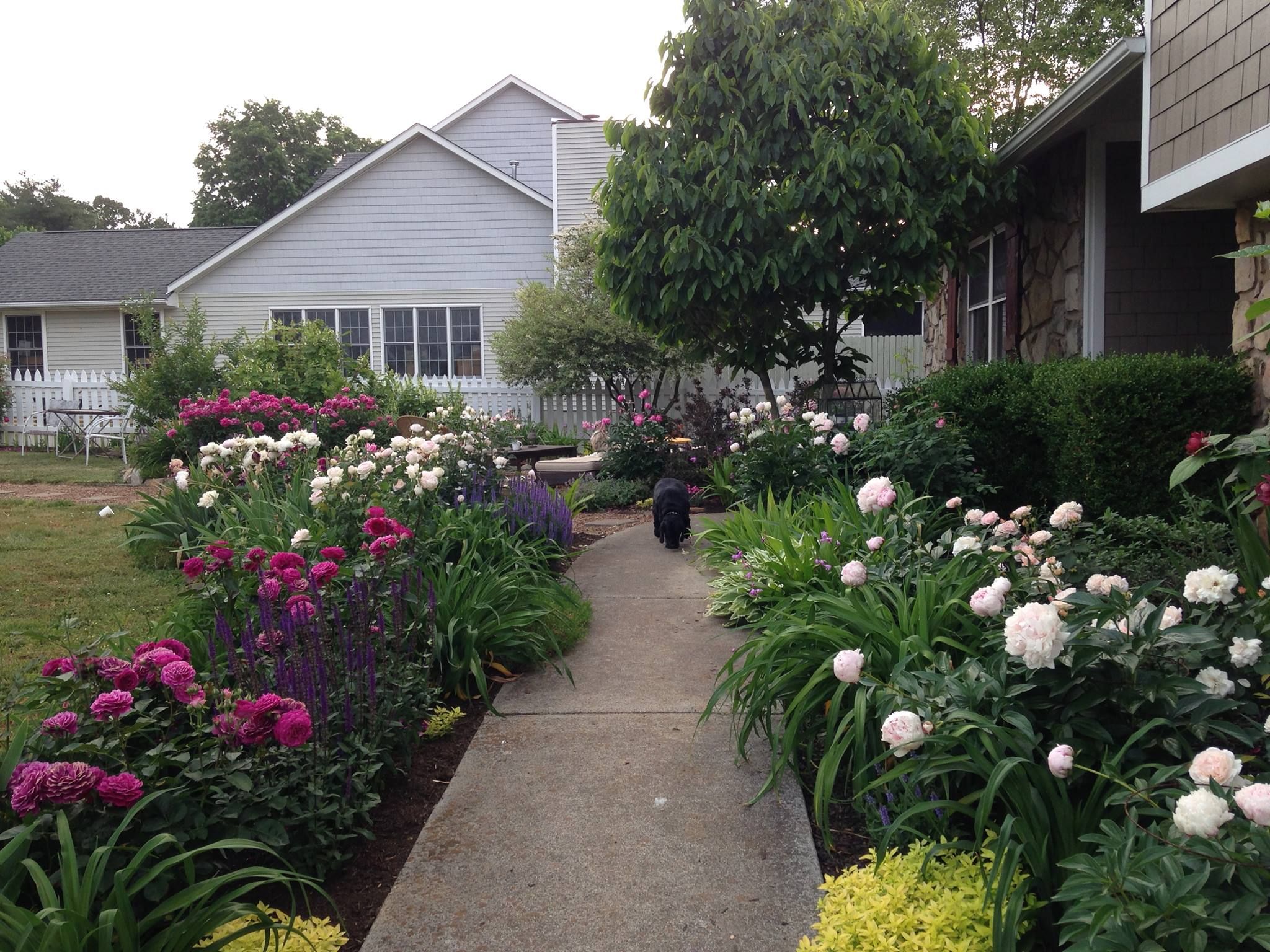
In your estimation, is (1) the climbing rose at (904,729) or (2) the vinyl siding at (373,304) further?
(2) the vinyl siding at (373,304)

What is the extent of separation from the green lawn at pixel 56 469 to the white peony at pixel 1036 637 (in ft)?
38.4

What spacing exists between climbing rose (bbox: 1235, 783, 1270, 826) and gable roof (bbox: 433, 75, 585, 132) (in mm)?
21396

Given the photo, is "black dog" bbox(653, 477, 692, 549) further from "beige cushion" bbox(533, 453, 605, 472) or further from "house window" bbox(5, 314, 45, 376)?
"house window" bbox(5, 314, 45, 376)

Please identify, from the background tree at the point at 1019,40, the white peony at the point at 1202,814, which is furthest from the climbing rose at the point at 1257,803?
the background tree at the point at 1019,40

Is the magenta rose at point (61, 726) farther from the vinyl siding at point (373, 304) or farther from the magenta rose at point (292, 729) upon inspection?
the vinyl siding at point (373, 304)

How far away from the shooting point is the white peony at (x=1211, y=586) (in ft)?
7.97

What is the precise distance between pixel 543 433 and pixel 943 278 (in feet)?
20.3

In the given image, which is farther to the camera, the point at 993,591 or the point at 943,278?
the point at 943,278

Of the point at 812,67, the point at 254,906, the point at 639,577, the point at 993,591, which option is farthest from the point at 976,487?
the point at 812,67

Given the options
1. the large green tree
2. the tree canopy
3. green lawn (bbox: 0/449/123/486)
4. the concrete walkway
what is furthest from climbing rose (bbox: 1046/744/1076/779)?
the tree canopy

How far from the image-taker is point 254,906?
87.9 inches

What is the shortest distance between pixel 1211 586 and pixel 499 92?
21547mm

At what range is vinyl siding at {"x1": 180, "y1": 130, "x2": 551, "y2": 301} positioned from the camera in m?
18.7

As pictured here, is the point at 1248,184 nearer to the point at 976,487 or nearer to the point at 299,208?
the point at 976,487
